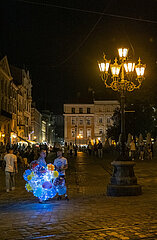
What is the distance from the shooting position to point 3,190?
13703mm

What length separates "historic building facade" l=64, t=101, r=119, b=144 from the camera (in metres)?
108

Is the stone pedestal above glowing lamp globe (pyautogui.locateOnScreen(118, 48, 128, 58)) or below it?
below

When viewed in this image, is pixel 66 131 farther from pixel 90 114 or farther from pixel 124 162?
pixel 124 162

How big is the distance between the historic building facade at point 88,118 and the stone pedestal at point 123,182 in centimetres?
9550

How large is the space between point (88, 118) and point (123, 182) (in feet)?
321

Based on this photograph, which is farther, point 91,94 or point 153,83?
point 91,94

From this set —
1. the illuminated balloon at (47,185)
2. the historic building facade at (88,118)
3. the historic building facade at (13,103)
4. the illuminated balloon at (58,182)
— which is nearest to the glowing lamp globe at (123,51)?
the illuminated balloon at (58,182)

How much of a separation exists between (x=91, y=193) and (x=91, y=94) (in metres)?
101

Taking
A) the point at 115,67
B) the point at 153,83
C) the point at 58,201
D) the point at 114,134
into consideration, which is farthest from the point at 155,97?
the point at 114,134

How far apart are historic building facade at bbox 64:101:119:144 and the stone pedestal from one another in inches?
3760

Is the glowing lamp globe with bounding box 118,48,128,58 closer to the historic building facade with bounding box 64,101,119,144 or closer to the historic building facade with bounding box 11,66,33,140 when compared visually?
the historic building facade with bounding box 11,66,33,140

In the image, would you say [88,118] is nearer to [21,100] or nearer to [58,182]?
[21,100]

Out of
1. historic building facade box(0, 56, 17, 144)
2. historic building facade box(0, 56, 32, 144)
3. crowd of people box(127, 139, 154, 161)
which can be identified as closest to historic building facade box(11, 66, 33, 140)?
historic building facade box(0, 56, 32, 144)

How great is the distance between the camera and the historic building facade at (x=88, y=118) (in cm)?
10819
